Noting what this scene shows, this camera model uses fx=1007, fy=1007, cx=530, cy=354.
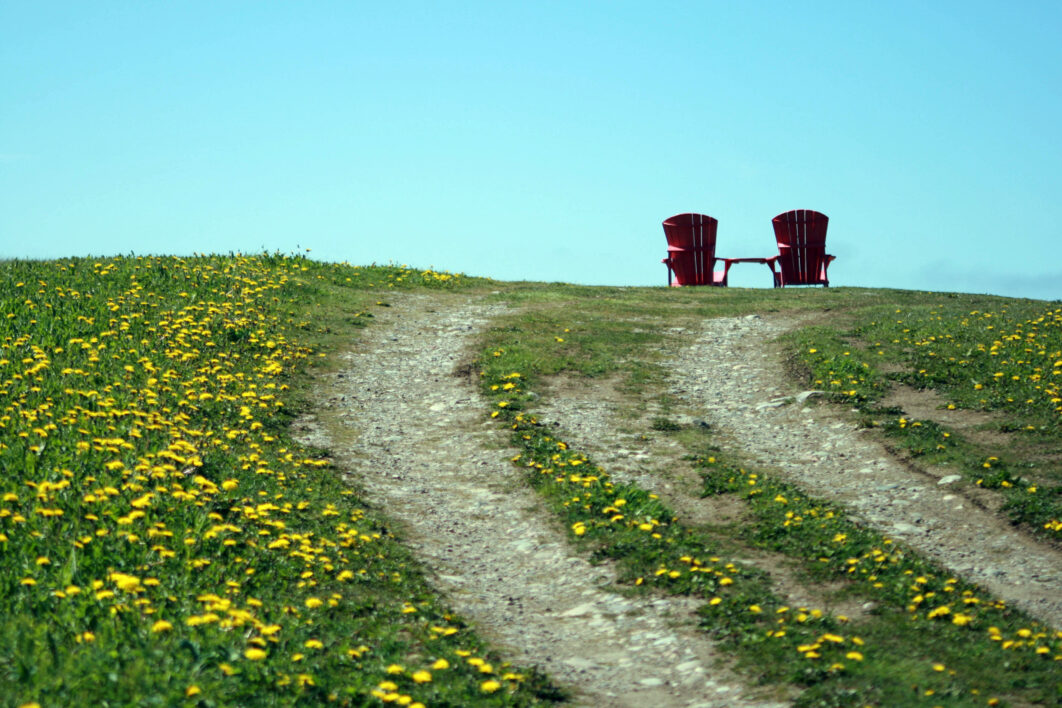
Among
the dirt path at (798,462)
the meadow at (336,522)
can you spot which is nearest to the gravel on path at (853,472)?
the dirt path at (798,462)

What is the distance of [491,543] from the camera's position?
9.51m

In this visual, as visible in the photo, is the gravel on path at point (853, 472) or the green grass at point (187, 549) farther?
the gravel on path at point (853, 472)

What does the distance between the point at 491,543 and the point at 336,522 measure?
4.79 feet

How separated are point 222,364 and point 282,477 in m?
4.78

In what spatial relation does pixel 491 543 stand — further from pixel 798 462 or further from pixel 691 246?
pixel 691 246

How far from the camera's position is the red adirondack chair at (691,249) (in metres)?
26.4

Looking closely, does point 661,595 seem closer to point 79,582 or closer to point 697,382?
point 79,582

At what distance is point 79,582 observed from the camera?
670 centimetres

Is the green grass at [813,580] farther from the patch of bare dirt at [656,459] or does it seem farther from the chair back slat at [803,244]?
the chair back slat at [803,244]

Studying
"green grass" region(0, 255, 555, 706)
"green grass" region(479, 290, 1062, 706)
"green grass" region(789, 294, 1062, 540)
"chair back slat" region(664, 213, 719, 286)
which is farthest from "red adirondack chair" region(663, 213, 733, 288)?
"green grass" region(0, 255, 555, 706)

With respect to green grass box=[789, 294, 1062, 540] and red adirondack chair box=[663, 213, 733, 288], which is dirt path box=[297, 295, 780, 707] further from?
red adirondack chair box=[663, 213, 733, 288]

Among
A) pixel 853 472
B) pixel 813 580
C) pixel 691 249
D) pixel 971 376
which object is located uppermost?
pixel 691 249

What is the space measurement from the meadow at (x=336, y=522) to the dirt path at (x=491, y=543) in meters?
0.27

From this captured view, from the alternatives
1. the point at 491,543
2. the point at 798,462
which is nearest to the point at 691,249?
the point at 798,462
